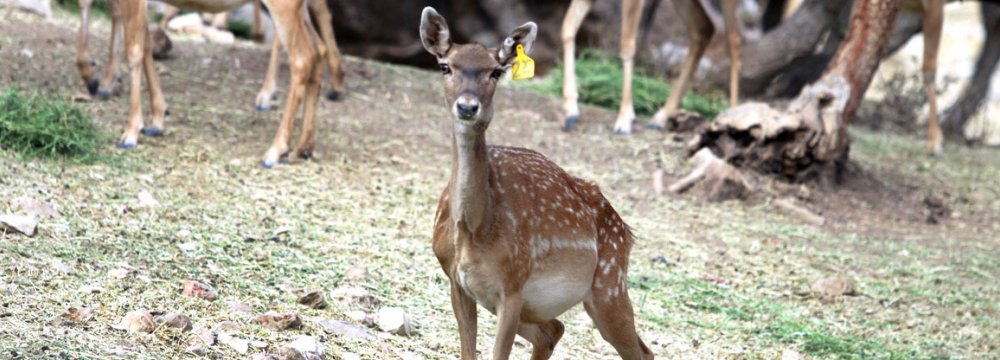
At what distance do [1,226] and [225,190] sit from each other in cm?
181

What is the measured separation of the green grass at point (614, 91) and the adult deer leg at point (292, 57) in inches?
159

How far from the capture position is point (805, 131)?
31.4 ft

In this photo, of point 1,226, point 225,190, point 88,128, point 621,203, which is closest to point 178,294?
point 1,226

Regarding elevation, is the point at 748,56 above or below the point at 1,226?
above

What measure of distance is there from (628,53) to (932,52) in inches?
153

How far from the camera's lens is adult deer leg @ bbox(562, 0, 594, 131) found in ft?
35.1

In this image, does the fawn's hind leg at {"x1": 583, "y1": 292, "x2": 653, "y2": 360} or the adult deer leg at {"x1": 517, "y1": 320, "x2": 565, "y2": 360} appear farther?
the adult deer leg at {"x1": 517, "y1": 320, "x2": 565, "y2": 360}

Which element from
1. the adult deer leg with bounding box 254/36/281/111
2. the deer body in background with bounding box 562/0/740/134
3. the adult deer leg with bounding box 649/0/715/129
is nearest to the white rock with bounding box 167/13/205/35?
the adult deer leg with bounding box 254/36/281/111

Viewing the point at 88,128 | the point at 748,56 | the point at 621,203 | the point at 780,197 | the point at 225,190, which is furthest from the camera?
the point at 748,56

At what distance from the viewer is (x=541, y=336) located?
199 inches

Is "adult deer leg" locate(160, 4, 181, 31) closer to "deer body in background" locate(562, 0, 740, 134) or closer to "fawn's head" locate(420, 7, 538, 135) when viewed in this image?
"deer body in background" locate(562, 0, 740, 134)

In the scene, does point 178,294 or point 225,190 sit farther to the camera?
point 225,190

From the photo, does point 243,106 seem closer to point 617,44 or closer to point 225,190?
point 225,190

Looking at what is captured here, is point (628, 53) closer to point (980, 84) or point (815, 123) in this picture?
point (815, 123)
